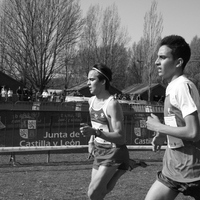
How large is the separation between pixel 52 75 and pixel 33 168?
34885mm

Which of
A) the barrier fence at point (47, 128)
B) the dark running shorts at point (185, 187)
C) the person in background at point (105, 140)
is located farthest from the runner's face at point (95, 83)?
the barrier fence at point (47, 128)

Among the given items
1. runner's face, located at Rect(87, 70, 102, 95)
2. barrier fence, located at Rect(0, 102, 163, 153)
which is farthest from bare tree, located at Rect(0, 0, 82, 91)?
runner's face, located at Rect(87, 70, 102, 95)

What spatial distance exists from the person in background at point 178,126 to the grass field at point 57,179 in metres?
3.54

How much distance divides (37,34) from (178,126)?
39.3 metres

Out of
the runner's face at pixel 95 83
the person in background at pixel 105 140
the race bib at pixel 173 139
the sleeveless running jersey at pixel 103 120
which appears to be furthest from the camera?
the runner's face at pixel 95 83

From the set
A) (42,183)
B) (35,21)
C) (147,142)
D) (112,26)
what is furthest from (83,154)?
(112,26)

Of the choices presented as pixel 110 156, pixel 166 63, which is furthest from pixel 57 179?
pixel 166 63

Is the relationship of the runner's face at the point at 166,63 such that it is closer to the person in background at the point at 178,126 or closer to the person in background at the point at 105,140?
the person in background at the point at 178,126

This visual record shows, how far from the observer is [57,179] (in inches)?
328

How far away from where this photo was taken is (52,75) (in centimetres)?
4419

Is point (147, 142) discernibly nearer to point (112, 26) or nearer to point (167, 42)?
point (167, 42)

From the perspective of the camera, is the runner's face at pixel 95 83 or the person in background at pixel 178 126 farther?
the runner's face at pixel 95 83

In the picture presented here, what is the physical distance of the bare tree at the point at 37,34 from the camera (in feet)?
134

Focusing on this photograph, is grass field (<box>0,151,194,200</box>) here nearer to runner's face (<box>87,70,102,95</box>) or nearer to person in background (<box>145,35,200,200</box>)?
runner's face (<box>87,70,102,95</box>)
